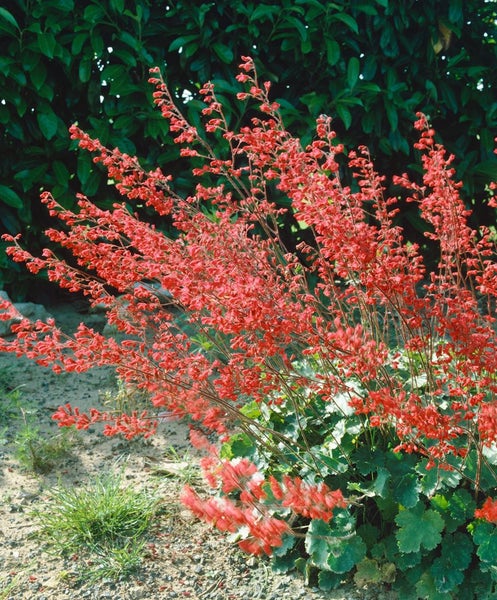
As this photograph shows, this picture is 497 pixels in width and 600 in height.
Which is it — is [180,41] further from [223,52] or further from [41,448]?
[41,448]

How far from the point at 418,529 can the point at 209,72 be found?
3.31m

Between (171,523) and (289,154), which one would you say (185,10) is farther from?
(171,523)

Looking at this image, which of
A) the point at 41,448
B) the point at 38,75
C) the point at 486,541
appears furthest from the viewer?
the point at 38,75

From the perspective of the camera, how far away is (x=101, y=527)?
10.3ft

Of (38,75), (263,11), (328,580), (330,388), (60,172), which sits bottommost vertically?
(328,580)

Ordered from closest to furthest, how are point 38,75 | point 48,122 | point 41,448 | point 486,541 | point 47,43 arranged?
point 486,541 → point 41,448 → point 47,43 → point 38,75 → point 48,122

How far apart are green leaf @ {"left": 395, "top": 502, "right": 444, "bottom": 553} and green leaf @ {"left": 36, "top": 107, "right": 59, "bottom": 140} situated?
323 cm

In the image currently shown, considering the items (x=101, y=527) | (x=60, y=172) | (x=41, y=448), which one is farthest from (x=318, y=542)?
(x=60, y=172)

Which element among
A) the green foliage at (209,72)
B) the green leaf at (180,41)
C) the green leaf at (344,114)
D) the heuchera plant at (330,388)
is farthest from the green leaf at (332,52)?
the heuchera plant at (330,388)

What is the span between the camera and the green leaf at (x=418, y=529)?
2.68 m

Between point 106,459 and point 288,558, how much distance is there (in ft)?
3.76

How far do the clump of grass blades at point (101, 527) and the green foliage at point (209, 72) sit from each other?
229cm

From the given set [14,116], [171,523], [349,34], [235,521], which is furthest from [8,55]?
[235,521]

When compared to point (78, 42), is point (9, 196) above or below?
below
